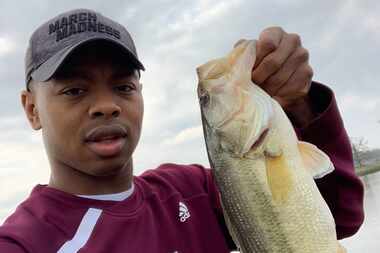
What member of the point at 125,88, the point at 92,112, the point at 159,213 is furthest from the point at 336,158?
the point at 92,112

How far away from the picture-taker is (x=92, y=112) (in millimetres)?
2512

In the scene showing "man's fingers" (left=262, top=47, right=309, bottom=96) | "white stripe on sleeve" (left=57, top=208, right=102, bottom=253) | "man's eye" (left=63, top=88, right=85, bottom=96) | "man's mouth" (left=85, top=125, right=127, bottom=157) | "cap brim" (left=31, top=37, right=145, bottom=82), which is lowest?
"white stripe on sleeve" (left=57, top=208, right=102, bottom=253)

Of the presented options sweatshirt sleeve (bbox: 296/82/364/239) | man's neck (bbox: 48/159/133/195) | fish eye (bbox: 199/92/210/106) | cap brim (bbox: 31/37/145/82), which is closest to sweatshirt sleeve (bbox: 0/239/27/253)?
man's neck (bbox: 48/159/133/195)

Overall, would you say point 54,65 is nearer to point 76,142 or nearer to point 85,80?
point 85,80

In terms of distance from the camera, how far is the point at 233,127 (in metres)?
2.71

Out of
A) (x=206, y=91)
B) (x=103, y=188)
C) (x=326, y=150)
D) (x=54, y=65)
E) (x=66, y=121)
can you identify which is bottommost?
(x=326, y=150)

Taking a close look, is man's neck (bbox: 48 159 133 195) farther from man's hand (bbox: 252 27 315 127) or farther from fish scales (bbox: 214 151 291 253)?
man's hand (bbox: 252 27 315 127)

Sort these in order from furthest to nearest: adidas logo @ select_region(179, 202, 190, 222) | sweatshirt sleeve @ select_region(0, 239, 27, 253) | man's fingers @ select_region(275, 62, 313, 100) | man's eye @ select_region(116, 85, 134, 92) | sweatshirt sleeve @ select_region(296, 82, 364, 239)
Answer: adidas logo @ select_region(179, 202, 190, 222) → sweatshirt sleeve @ select_region(296, 82, 364, 239) → man's eye @ select_region(116, 85, 134, 92) → man's fingers @ select_region(275, 62, 313, 100) → sweatshirt sleeve @ select_region(0, 239, 27, 253)

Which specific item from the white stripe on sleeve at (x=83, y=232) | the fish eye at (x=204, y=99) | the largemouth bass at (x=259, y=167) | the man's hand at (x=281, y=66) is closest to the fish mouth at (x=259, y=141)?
the largemouth bass at (x=259, y=167)

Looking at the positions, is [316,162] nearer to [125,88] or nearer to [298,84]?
[298,84]

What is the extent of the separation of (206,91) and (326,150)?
0.85 metres

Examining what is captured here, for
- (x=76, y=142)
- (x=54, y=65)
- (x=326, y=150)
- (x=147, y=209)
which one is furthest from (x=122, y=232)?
(x=326, y=150)

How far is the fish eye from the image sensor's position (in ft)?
8.98

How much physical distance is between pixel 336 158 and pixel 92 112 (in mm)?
1510
